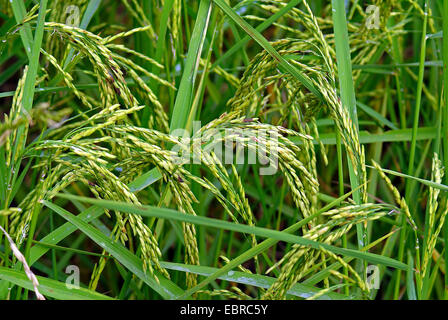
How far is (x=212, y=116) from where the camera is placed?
1439mm

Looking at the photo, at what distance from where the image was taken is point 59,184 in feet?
3.04

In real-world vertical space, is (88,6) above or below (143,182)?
above

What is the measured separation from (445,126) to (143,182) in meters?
0.62

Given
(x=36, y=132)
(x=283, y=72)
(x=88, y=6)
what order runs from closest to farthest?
(x=283, y=72) → (x=88, y=6) → (x=36, y=132)

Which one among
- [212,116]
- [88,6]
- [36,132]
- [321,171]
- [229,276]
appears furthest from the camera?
[36,132]

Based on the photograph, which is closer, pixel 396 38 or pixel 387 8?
pixel 387 8

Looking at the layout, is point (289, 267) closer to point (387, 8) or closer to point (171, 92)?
point (171, 92)

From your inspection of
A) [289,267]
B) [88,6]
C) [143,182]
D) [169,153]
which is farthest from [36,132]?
[289,267]

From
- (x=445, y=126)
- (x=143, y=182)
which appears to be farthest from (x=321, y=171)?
(x=143, y=182)

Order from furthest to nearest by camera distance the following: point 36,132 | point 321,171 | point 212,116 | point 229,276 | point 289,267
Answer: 1. point 36,132
2. point 321,171
3. point 212,116
4. point 229,276
5. point 289,267

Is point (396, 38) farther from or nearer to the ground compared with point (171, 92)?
farther from the ground

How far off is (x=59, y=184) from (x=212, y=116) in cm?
60

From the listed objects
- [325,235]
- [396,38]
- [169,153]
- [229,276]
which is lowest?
[229,276]

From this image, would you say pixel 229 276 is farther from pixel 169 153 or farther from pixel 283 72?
pixel 283 72
